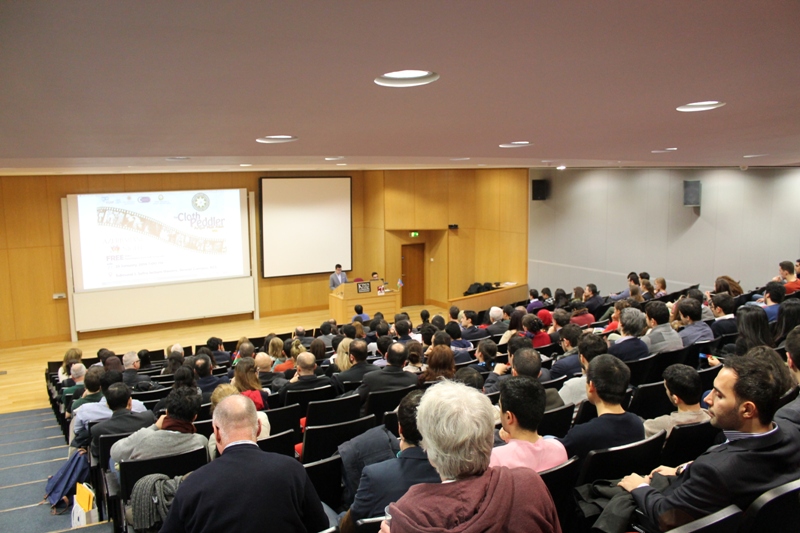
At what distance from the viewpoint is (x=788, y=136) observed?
438cm

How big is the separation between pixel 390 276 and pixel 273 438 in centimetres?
1256

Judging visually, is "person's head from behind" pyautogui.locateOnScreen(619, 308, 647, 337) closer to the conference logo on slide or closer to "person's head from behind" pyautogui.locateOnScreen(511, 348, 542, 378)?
"person's head from behind" pyautogui.locateOnScreen(511, 348, 542, 378)

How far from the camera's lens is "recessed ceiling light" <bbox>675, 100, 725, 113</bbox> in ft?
8.81

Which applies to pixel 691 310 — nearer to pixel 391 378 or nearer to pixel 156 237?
pixel 391 378

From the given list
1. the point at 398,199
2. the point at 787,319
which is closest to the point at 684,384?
the point at 787,319

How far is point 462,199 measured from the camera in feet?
53.5

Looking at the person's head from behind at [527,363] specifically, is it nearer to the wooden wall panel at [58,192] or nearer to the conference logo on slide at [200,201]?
the conference logo on slide at [200,201]

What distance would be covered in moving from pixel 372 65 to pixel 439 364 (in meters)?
3.58

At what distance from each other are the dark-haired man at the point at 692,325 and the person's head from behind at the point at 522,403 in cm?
370

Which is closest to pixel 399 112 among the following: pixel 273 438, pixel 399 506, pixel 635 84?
pixel 635 84

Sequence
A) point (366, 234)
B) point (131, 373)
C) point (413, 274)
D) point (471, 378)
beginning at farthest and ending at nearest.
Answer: point (413, 274) → point (366, 234) → point (131, 373) → point (471, 378)

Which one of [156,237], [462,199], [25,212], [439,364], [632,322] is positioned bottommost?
[439,364]

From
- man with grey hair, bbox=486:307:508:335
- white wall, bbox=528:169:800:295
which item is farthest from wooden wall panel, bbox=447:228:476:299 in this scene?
man with grey hair, bbox=486:307:508:335

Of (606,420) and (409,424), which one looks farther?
(606,420)
